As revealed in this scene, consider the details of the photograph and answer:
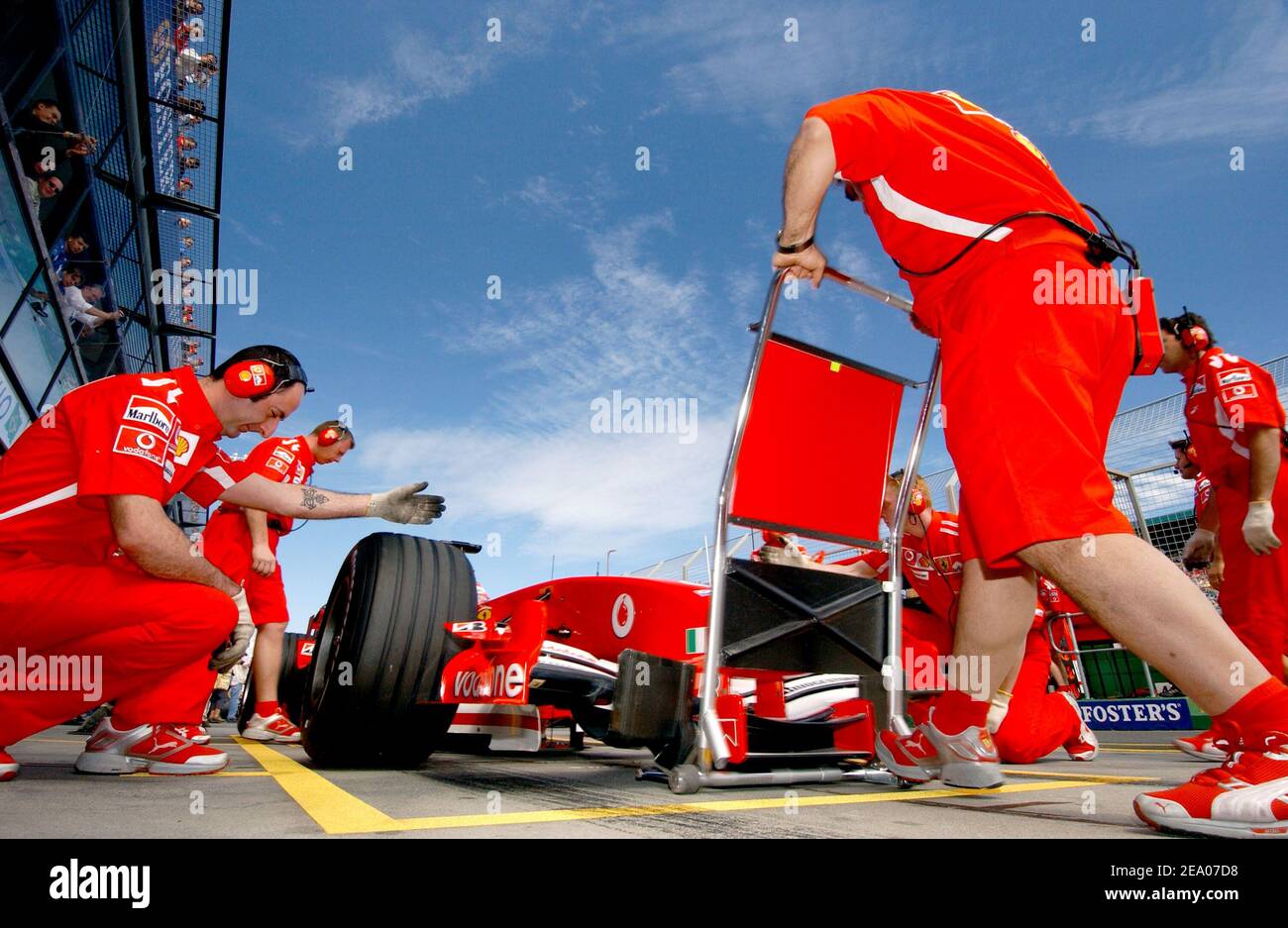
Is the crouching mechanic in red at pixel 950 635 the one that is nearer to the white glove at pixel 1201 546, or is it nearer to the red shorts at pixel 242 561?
the white glove at pixel 1201 546

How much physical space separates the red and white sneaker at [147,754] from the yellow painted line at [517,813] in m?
0.48

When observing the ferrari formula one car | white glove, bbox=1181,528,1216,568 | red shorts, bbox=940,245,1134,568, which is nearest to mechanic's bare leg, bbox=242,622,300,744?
the ferrari formula one car

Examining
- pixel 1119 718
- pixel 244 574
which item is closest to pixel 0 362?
pixel 244 574

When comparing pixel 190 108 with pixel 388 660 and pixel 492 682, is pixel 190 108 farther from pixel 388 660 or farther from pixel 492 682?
pixel 492 682

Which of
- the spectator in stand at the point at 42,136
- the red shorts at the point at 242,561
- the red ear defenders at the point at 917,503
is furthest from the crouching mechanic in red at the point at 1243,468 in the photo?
the spectator in stand at the point at 42,136

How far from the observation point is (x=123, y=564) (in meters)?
2.56

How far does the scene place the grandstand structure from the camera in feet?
23.5

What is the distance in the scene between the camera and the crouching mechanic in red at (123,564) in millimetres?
2318

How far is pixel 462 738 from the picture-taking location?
3.44 m

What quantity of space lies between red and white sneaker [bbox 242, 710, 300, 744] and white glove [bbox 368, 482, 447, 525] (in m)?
2.46

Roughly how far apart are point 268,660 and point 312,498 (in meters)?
2.54
